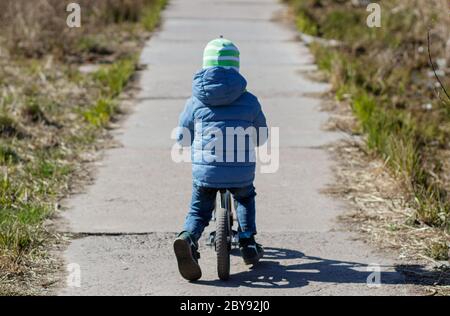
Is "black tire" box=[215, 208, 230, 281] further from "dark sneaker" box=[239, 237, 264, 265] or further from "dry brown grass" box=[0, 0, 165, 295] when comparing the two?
"dry brown grass" box=[0, 0, 165, 295]

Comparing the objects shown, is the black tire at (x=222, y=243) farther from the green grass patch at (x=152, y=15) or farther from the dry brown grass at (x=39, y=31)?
the green grass patch at (x=152, y=15)

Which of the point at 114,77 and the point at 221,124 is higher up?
the point at 221,124

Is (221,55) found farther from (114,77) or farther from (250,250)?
(114,77)

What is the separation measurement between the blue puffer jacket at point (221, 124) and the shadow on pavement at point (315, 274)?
0.55 m

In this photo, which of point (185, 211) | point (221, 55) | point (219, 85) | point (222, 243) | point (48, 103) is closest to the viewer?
point (222, 243)

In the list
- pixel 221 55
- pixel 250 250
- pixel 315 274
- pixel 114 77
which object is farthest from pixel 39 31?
pixel 315 274

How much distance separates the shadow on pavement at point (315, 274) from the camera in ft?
19.4

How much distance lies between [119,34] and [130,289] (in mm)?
9120

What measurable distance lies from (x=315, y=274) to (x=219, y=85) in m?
1.24

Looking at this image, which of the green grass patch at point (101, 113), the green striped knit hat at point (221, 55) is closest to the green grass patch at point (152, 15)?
the green grass patch at point (101, 113)

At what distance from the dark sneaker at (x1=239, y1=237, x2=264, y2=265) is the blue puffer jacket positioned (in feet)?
1.15

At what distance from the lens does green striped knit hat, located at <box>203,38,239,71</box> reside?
602 cm

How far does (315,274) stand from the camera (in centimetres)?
607

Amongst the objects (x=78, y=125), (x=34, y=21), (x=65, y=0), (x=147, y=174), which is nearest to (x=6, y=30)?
(x=34, y=21)
